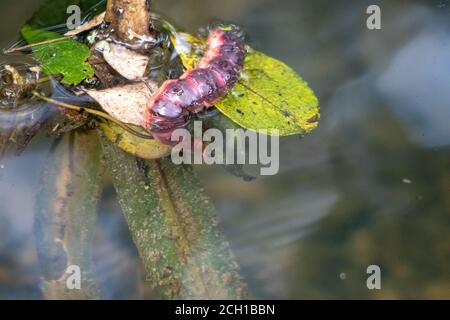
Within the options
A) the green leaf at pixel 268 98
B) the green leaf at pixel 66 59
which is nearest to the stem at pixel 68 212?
the green leaf at pixel 66 59

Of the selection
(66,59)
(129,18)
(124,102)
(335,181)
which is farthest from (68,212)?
(335,181)

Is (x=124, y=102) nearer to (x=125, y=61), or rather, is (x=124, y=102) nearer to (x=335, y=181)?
(x=125, y=61)

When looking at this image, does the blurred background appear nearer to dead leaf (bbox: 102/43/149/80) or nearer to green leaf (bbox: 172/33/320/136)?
green leaf (bbox: 172/33/320/136)

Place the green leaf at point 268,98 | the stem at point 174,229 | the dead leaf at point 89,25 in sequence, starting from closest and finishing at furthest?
the stem at point 174,229, the green leaf at point 268,98, the dead leaf at point 89,25

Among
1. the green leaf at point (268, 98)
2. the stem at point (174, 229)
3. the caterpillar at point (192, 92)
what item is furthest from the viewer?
the green leaf at point (268, 98)

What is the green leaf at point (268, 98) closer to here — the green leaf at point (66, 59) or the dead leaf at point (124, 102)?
the dead leaf at point (124, 102)

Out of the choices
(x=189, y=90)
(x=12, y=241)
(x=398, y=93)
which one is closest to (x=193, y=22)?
(x=189, y=90)
